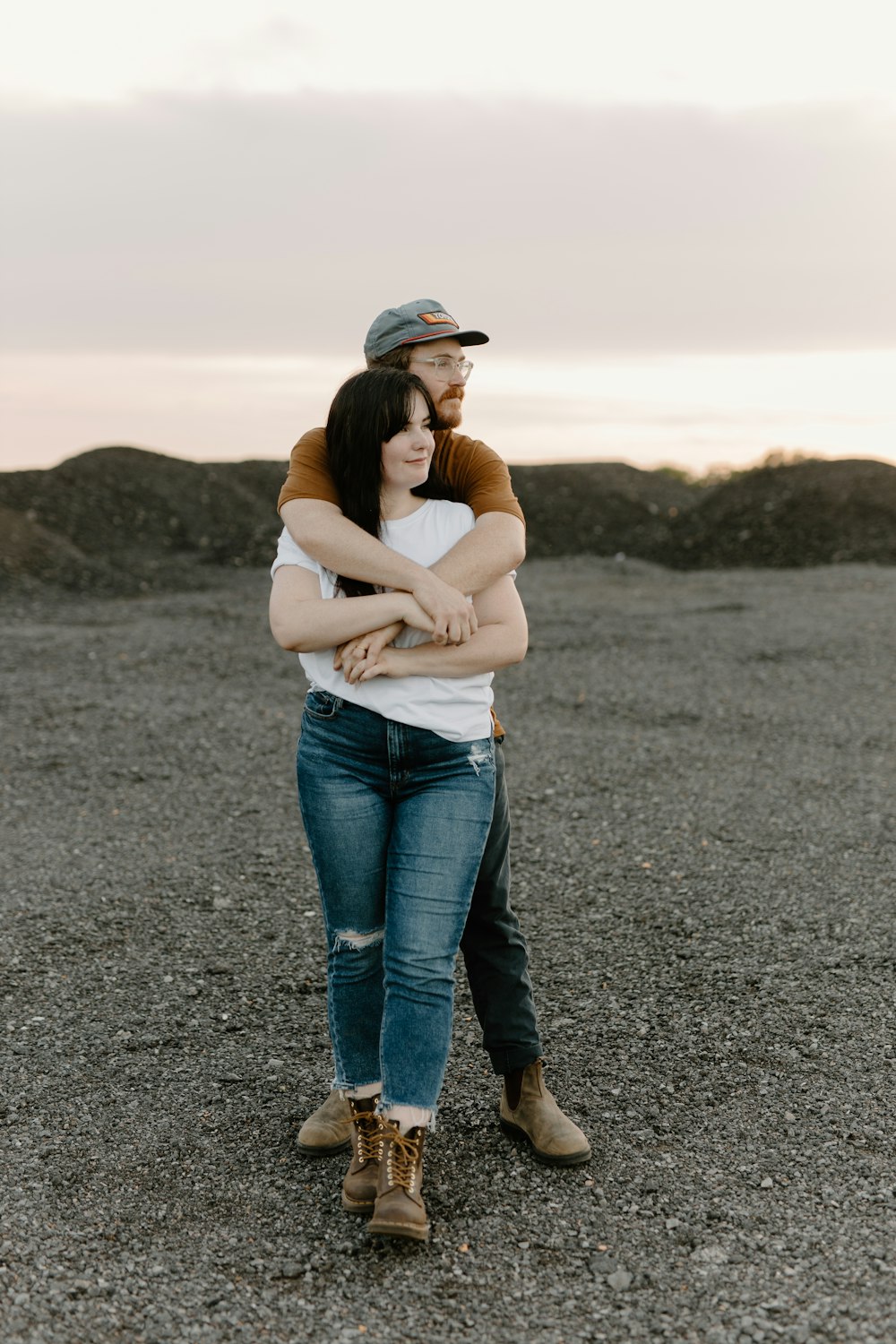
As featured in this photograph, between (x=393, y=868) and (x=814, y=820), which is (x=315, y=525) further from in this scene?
(x=814, y=820)

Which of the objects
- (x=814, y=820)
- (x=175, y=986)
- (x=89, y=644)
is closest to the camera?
(x=175, y=986)

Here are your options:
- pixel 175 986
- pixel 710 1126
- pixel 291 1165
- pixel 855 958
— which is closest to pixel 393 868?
pixel 291 1165

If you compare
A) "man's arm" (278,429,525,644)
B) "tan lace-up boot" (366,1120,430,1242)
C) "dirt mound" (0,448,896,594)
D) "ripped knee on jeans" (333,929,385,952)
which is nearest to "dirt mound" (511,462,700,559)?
"dirt mound" (0,448,896,594)

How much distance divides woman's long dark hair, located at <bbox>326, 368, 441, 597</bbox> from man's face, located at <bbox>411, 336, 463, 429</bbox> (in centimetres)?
8

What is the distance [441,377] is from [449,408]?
0.25 feet

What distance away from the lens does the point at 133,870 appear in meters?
5.80

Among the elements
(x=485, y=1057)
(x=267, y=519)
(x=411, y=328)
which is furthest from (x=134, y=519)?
(x=411, y=328)

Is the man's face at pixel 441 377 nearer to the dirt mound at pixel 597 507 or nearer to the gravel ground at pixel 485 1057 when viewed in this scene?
the gravel ground at pixel 485 1057

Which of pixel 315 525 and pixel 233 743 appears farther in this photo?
pixel 233 743

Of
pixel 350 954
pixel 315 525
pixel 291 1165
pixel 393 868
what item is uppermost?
pixel 315 525

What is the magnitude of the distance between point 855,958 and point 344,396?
3.13 m

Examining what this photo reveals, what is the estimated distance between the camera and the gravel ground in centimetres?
281

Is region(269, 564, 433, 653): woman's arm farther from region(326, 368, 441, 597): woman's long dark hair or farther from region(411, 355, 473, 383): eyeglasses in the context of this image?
region(411, 355, 473, 383): eyeglasses

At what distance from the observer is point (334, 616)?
2863 mm
